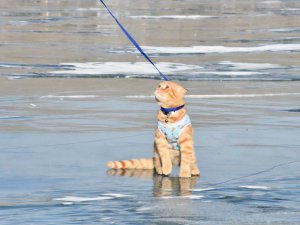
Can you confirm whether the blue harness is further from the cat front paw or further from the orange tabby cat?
the cat front paw

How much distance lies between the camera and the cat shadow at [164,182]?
878 cm

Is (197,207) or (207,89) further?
(207,89)

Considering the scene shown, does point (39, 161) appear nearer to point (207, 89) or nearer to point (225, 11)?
point (207, 89)

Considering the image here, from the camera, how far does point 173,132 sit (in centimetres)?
934

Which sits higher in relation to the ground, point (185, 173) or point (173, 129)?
point (173, 129)

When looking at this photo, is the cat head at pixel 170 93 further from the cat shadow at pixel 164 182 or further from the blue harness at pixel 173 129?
the cat shadow at pixel 164 182

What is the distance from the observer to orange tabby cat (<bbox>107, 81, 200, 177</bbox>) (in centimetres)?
925

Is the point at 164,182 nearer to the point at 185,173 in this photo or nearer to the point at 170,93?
the point at 185,173

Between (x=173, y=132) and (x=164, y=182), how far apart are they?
16.2 inches

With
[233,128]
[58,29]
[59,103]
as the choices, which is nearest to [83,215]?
[233,128]

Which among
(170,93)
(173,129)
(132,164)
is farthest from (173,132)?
(132,164)

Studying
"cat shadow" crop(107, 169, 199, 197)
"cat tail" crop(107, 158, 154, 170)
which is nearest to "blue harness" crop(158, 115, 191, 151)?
"cat shadow" crop(107, 169, 199, 197)

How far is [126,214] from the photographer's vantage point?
25.4ft

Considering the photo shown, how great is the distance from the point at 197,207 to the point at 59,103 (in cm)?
666
